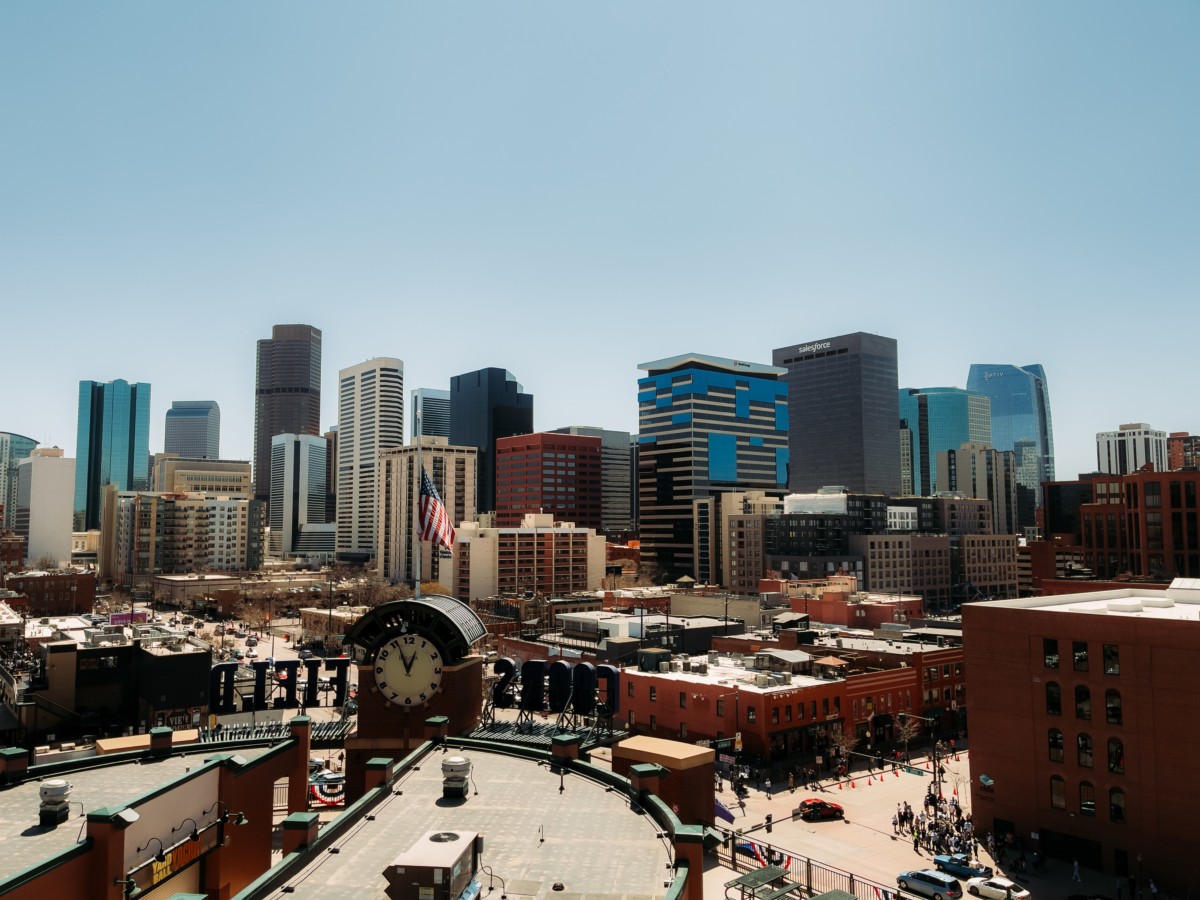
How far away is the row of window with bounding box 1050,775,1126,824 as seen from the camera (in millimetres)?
52000

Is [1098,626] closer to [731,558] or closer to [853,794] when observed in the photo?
[853,794]

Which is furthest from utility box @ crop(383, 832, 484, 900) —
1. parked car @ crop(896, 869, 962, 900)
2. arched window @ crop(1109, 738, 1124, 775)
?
arched window @ crop(1109, 738, 1124, 775)

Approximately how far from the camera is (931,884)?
45.8 metres

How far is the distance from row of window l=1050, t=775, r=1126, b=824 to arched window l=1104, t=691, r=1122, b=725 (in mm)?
3977

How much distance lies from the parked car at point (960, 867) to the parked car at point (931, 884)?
302 centimetres

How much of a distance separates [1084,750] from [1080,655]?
5.79m

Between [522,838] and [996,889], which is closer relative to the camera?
[522,838]

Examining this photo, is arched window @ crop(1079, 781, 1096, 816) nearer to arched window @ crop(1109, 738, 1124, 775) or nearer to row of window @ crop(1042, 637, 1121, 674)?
arched window @ crop(1109, 738, 1124, 775)

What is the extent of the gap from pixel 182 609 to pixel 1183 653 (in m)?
194

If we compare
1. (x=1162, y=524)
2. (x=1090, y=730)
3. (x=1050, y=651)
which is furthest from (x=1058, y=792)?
(x=1162, y=524)

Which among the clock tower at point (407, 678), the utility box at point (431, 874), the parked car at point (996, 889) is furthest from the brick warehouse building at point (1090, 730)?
the utility box at point (431, 874)

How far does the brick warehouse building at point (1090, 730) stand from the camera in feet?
163

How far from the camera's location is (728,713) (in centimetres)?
7394

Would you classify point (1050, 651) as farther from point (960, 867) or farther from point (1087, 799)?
point (960, 867)
